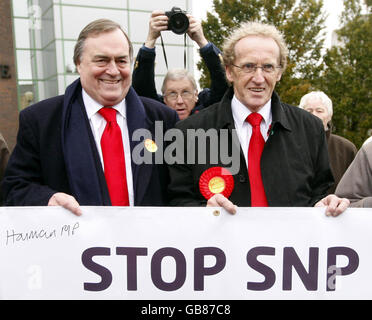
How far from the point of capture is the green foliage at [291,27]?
34.9 ft

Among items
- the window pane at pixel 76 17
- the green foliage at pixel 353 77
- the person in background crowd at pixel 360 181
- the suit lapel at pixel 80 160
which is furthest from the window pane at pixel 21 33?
the person in background crowd at pixel 360 181

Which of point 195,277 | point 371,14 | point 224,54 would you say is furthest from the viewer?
point 371,14

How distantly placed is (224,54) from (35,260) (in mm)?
1473

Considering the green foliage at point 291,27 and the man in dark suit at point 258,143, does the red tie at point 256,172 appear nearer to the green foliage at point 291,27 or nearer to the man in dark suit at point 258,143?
the man in dark suit at point 258,143

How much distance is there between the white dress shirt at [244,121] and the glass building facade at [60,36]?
9.24 meters

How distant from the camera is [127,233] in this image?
→ 1.87 m

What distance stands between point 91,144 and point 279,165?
3.20 feet

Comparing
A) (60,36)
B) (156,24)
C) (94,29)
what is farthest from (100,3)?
(94,29)

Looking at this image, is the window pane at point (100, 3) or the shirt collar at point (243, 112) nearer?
the shirt collar at point (243, 112)

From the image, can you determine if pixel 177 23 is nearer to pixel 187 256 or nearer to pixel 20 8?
pixel 187 256

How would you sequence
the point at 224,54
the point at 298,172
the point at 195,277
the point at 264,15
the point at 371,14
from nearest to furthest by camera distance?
the point at 195,277 → the point at 298,172 → the point at 224,54 → the point at 264,15 → the point at 371,14
